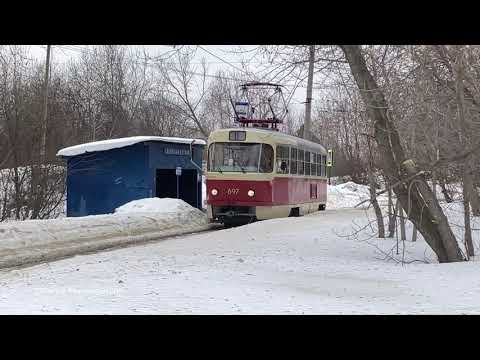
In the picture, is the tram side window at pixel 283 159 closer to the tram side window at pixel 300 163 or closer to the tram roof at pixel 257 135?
the tram roof at pixel 257 135

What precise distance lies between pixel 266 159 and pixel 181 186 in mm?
6274

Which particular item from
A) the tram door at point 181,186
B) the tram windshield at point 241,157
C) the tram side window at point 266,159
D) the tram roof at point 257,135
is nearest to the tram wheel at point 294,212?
the tram roof at point 257,135

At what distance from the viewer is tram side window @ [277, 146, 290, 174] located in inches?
823

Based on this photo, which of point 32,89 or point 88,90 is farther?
point 88,90

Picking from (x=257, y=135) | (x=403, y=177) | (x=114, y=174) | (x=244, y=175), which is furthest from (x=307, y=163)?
(x=403, y=177)

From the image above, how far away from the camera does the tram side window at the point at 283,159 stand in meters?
20.9

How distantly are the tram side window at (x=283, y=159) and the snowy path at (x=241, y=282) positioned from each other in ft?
24.1

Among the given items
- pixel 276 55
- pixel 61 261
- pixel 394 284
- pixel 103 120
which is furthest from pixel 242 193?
pixel 103 120

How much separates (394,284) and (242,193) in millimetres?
11323

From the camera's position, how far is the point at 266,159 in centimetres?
2042

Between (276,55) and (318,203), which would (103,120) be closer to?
(318,203)

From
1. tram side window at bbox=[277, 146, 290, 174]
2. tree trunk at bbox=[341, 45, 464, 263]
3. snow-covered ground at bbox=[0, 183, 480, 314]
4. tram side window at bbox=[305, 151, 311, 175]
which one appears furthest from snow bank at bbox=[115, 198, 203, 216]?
tree trunk at bbox=[341, 45, 464, 263]

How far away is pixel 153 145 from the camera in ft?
73.3

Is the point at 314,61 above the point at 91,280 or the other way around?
above
